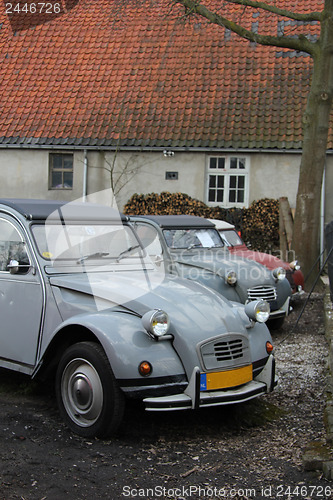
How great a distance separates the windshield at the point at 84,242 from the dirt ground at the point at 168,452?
4.29 ft

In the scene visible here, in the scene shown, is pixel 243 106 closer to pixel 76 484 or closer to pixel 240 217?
pixel 240 217

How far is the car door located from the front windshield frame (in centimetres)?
17

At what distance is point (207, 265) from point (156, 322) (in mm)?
4358

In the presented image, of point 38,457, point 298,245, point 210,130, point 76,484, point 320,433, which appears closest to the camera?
point 76,484

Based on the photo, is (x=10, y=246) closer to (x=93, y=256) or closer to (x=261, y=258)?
(x=93, y=256)

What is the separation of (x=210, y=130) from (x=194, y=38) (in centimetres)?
414

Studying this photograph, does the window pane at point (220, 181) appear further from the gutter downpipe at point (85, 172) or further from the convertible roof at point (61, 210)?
the convertible roof at point (61, 210)

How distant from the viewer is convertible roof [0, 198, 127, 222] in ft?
17.8

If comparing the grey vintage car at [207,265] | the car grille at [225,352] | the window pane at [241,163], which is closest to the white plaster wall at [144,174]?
the window pane at [241,163]

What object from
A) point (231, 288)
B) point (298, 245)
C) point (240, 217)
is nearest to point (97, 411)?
point (231, 288)

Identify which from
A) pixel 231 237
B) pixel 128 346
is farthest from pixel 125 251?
pixel 231 237

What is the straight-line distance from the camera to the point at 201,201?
55.9ft

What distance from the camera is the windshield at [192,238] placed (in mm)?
8922

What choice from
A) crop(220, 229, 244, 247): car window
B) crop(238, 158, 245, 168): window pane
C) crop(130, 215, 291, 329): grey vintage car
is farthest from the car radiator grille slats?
crop(238, 158, 245, 168): window pane
